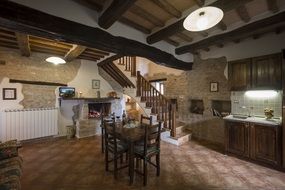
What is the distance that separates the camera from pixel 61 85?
5.14 m

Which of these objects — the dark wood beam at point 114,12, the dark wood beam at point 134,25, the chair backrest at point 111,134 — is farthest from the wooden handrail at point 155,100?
the dark wood beam at point 114,12

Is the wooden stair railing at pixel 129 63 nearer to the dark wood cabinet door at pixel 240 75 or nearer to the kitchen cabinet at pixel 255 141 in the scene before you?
the dark wood cabinet door at pixel 240 75

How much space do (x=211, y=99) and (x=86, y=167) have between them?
12.6 ft

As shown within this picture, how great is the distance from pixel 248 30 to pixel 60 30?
10.9 feet

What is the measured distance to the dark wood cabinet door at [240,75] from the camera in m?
3.68

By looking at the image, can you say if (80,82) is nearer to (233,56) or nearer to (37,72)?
(37,72)

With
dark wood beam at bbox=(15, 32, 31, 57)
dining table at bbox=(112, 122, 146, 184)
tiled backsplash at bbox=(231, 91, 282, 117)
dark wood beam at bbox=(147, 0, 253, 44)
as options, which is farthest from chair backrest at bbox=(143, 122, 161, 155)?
dark wood beam at bbox=(15, 32, 31, 57)

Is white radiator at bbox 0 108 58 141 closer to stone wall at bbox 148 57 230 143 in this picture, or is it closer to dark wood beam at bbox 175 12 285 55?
stone wall at bbox 148 57 230 143

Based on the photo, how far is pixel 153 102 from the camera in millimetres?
5293

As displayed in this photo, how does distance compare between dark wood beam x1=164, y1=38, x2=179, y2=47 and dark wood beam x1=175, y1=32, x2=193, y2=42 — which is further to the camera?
dark wood beam x1=164, y1=38, x2=179, y2=47

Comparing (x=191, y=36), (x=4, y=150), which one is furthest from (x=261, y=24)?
(x=4, y=150)

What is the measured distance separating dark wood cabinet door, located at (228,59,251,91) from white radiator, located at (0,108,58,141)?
498 cm

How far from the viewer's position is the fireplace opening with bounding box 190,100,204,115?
208 inches

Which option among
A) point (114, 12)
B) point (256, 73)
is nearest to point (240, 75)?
point (256, 73)
